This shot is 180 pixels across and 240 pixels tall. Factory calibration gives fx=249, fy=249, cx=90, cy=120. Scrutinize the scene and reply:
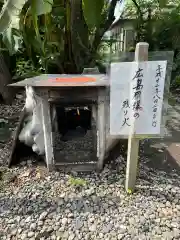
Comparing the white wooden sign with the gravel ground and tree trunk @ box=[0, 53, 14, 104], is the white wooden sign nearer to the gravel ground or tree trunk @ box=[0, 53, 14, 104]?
the gravel ground

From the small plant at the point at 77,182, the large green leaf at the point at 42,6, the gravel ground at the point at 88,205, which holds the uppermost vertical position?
the large green leaf at the point at 42,6

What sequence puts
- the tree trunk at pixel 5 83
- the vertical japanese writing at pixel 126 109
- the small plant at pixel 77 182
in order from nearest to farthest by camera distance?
the vertical japanese writing at pixel 126 109
the small plant at pixel 77 182
the tree trunk at pixel 5 83

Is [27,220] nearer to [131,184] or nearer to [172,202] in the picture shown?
[131,184]

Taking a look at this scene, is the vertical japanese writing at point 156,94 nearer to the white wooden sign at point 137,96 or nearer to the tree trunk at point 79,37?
the white wooden sign at point 137,96

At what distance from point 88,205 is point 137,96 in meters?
0.71

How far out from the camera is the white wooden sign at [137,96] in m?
1.35

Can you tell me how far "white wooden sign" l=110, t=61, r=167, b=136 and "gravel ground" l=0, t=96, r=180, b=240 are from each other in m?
0.42

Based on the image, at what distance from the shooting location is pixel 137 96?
139cm

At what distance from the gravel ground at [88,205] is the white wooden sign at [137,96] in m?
0.42

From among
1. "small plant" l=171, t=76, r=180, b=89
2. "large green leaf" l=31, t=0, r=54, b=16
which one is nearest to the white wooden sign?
"large green leaf" l=31, t=0, r=54, b=16

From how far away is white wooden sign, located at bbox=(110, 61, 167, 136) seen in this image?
135cm

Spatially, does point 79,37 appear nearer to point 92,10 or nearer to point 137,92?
point 92,10

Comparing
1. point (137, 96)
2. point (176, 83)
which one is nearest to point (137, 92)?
point (137, 96)

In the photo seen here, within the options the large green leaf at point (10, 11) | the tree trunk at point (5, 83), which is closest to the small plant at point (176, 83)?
the tree trunk at point (5, 83)
